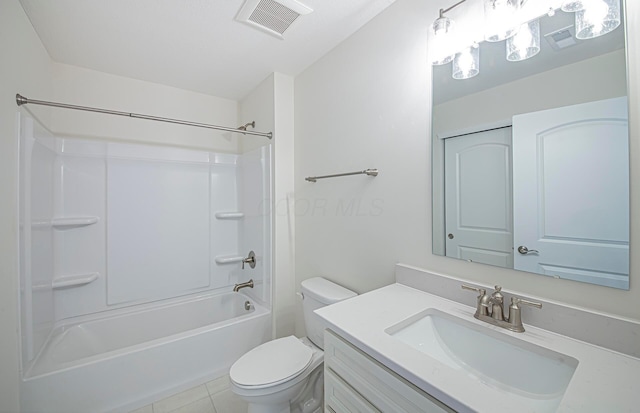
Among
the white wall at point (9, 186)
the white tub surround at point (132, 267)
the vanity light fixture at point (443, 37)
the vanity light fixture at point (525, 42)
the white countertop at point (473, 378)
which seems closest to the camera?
the white countertop at point (473, 378)

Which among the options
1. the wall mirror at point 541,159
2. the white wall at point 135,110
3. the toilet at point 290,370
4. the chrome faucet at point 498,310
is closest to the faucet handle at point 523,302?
the chrome faucet at point 498,310

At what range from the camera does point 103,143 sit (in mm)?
2062

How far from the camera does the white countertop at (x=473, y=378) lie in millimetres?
567

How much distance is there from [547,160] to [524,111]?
0.20 metres

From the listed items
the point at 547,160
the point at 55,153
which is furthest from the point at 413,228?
the point at 55,153

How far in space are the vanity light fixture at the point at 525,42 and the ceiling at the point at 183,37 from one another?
29.3 inches

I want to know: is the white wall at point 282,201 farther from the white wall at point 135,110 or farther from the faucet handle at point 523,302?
the faucet handle at point 523,302

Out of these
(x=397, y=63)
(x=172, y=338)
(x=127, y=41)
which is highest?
(x=127, y=41)

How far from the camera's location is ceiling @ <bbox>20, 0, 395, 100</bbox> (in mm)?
1402

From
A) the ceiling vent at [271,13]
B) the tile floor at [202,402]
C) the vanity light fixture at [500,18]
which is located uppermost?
the ceiling vent at [271,13]

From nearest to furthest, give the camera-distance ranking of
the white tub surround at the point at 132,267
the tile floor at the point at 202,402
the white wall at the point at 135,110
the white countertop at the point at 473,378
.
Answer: the white countertop at the point at 473,378 < the white tub surround at the point at 132,267 < the tile floor at the point at 202,402 < the white wall at the point at 135,110

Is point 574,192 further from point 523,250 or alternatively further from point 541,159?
point 523,250

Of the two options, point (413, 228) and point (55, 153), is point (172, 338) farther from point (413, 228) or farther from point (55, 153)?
point (413, 228)

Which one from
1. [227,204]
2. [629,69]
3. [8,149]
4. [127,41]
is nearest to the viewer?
[629,69]
